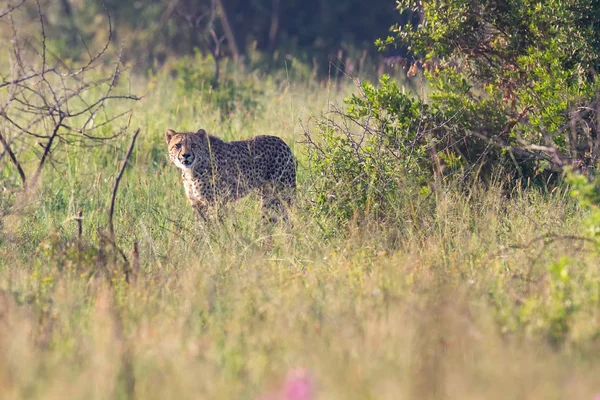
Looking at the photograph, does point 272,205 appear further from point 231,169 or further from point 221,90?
point 221,90

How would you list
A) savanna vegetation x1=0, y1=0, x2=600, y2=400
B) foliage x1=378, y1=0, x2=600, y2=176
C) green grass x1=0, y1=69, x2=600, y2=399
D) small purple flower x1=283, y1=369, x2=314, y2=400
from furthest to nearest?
foliage x1=378, y1=0, x2=600, y2=176 < savanna vegetation x1=0, y1=0, x2=600, y2=400 < green grass x1=0, y1=69, x2=600, y2=399 < small purple flower x1=283, y1=369, x2=314, y2=400

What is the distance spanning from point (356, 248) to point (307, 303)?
1201mm

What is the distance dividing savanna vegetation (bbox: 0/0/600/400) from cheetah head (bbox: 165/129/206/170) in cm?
31

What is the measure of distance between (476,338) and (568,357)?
0.35 metres

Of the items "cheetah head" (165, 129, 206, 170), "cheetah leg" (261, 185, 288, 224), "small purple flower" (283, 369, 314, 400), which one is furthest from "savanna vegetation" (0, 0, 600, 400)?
"cheetah head" (165, 129, 206, 170)

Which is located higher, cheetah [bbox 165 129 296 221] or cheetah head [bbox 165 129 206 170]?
cheetah head [bbox 165 129 206 170]

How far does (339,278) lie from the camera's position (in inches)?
Result: 181

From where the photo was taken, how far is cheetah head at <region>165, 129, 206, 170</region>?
6.72m

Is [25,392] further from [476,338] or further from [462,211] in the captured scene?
[462,211]

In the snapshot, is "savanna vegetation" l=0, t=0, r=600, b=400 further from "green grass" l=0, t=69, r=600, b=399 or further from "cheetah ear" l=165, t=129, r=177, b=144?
"cheetah ear" l=165, t=129, r=177, b=144

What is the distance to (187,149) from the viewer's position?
22.1ft

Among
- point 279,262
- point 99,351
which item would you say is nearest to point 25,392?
point 99,351

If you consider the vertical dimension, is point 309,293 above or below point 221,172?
below

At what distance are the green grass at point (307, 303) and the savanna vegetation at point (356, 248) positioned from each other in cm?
1
